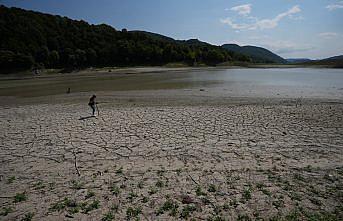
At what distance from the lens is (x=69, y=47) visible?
254 ft

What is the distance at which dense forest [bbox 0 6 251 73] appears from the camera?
63969 millimetres

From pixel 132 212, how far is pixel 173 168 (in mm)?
2258

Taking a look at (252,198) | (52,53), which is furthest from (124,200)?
(52,53)

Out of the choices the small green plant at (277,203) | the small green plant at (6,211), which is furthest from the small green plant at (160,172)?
the small green plant at (6,211)

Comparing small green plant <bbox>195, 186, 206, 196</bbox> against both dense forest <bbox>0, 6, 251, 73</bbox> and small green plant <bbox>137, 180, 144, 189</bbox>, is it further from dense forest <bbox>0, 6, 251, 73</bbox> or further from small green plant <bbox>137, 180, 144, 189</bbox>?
dense forest <bbox>0, 6, 251, 73</bbox>

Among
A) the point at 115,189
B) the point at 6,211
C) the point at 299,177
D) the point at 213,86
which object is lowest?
the point at 6,211

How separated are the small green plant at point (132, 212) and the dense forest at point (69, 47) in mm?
63137

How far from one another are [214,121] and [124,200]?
7.38m

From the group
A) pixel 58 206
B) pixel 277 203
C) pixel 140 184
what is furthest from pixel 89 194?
pixel 277 203

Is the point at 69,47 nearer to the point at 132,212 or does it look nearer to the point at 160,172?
the point at 160,172

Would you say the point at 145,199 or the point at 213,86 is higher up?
the point at 213,86

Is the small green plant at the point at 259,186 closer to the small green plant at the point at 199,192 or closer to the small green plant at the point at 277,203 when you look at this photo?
the small green plant at the point at 277,203

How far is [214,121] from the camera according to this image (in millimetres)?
11867

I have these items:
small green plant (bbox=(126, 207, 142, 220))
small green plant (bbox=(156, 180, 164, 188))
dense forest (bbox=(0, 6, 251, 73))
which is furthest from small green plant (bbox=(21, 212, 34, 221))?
dense forest (bbox=(0, 6, 251, 73))
